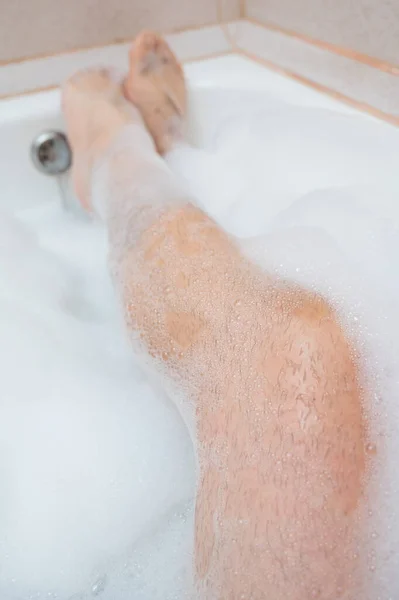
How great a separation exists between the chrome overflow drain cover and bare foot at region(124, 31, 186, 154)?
0.59 ft

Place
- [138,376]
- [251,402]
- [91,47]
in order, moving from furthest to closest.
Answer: [91,47] < [138,376] < [251,402]

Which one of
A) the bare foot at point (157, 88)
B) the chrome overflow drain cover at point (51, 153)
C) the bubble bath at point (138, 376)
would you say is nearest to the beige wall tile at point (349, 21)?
the bubble bath at point (138, 376)

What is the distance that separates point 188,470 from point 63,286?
49 centimetres

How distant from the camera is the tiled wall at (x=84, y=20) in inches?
45.4

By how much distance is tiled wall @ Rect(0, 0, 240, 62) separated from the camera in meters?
1.15

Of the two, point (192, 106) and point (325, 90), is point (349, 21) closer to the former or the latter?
point (325, 90)

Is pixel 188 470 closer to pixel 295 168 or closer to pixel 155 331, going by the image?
pixel 155 331

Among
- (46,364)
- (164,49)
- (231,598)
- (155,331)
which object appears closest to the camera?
(231,598)

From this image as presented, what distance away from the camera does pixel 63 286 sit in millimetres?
1098

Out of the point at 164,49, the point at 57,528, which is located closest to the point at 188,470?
the point at 57,528

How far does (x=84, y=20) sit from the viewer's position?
121cm

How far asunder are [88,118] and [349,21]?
20.4 inches

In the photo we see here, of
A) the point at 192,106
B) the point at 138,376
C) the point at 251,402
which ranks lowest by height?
the point at 138,376

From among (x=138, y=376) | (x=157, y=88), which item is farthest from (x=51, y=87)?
(x=138, y=376)
